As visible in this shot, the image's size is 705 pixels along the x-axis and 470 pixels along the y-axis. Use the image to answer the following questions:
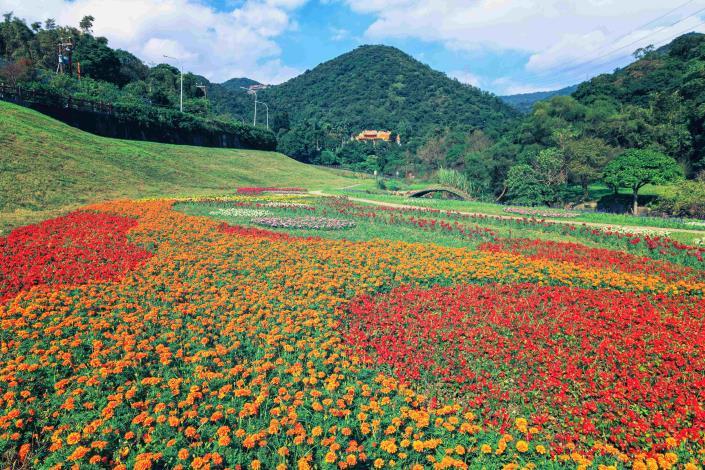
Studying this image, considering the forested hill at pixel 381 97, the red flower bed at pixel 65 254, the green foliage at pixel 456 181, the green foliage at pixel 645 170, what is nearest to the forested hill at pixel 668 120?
the green foliage at pixel 645 170

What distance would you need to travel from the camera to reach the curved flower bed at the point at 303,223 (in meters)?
14.9

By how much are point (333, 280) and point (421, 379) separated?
3.32 metres

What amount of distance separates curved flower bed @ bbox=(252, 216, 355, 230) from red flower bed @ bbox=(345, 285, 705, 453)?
7.19 m

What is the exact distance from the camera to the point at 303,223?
15.2 metres

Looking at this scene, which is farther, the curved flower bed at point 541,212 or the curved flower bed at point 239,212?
the curved flower bed at point 541,212

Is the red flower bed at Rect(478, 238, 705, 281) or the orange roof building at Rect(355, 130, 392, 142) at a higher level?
the orange roof building at Rect(355, 130, 392, 142)

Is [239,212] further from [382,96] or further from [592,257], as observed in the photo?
[382,96]

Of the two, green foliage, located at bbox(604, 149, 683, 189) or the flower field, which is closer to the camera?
the flower field

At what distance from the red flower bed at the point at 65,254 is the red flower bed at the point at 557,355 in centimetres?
524

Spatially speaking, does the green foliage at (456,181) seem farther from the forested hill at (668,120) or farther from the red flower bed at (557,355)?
the red flower bed at (557,355)

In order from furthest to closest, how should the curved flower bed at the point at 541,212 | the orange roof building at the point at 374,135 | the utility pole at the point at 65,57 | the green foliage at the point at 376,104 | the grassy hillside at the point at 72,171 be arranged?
1. the orange roof building at the point at 374,135
2. the green foliage at the point at 376,104
3. the utility pole at the point at 65,57
4. the curved flower bed at the point at 541,212
5. the grassy hillside at the point at 72,171

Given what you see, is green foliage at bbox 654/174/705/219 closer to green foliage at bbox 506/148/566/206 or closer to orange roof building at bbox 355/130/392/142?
green foliage at bbox 506/148/566/206

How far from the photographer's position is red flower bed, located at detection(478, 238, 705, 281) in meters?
9.97

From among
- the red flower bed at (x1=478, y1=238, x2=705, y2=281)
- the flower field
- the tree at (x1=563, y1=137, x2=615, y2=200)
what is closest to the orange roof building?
the tree at (x1=563, y1=137, x2=615, y2=200)
